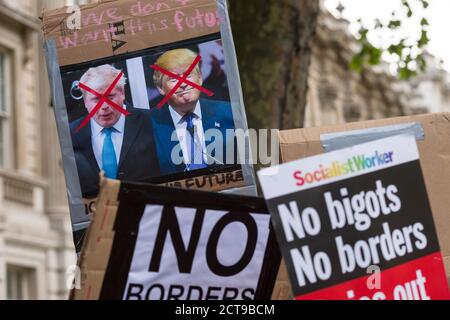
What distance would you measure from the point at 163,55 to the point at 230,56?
0.21 m

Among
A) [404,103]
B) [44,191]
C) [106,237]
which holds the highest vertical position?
[404,103]

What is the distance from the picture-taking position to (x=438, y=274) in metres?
2.99

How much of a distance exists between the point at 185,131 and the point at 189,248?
2.73ft

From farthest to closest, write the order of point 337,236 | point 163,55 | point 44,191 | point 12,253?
point 44,191 → point 12,253 → point 163,55 → point 337,236

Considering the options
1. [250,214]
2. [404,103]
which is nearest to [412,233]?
[250,214]

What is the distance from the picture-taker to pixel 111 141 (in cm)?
382

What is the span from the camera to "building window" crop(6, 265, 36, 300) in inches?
655

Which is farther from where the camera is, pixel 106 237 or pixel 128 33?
pixel 128 33

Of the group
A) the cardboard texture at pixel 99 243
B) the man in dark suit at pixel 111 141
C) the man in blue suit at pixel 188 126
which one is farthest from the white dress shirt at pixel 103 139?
the cardboard texture at pixel 99 243

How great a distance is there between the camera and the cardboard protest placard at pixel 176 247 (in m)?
2.90

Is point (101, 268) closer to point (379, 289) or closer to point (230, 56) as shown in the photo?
point (379, 289)

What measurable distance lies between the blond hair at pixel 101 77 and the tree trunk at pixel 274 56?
4.68m

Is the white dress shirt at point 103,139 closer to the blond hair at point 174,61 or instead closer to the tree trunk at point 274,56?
the blond hair at point 174,61

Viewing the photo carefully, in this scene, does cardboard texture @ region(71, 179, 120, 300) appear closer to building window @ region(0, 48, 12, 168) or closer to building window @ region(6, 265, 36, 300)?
building window @ region(6, 265, 36, 300)
